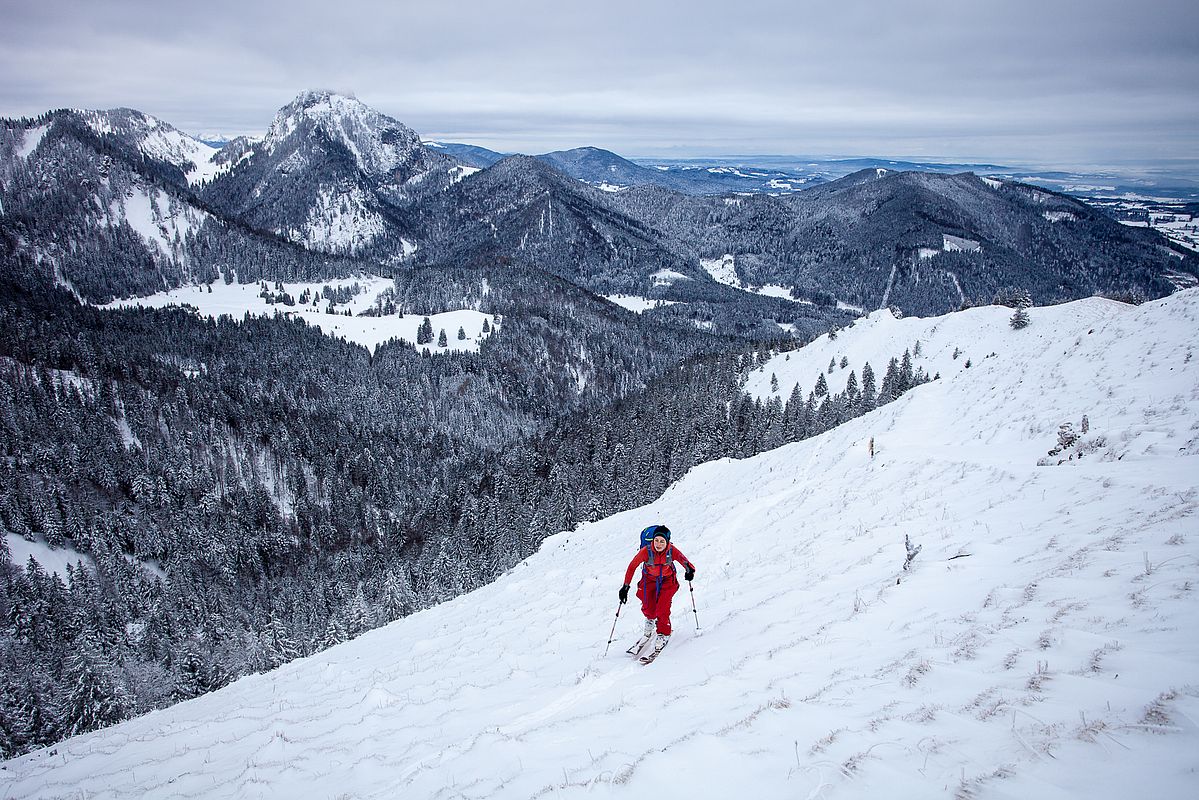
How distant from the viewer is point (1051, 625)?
670 cm

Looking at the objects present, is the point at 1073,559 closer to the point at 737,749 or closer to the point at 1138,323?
the point at 737,749

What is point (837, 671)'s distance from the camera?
717 centimetres

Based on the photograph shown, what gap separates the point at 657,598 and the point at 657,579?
0.40m

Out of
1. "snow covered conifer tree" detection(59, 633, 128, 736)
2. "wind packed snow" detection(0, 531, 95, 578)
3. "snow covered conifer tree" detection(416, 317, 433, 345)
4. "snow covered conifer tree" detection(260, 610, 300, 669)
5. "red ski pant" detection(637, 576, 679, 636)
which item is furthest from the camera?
"snow covered conifer tree" detection(416, 317, 433, 345)

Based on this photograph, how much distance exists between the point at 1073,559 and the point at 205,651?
6735 centimetres

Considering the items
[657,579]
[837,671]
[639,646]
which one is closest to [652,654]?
[639,646]

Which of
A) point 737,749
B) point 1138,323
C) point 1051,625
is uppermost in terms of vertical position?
A: point 1138,323

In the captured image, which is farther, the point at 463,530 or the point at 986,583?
the point at 463,530

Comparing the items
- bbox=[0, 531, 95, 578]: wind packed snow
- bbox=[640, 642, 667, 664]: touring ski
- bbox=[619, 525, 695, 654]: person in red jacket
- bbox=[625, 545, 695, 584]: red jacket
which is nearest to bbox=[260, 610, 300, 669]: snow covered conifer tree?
bbox=[640, 642, 667, 664]: touring ski

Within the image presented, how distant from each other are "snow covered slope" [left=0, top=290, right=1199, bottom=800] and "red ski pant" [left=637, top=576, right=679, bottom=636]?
2.07 ft

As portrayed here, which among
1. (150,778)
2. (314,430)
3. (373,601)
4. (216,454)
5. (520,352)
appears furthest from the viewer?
(520,352)

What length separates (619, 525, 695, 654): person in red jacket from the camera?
9492 millimetres

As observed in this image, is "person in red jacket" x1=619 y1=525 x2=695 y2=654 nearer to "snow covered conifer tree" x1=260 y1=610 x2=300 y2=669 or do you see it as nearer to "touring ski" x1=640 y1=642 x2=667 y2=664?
"touring ski" x1=640 y1=642 x2=667 y2=664

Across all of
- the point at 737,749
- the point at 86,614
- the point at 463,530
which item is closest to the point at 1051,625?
the point at 737,749
